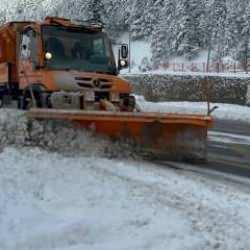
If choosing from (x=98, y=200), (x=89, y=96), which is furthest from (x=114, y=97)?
(x=98, y=200)

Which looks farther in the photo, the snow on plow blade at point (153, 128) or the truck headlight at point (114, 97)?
the truck headlight at point (114, 97)

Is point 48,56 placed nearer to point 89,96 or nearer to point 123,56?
point 89,96

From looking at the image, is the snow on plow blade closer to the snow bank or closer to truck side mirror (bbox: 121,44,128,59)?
truck side mirror (bbox: 121,44,128,59)

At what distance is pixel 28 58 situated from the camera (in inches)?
476

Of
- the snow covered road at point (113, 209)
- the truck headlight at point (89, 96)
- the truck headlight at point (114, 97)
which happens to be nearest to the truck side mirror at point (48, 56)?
the truck headlight at point (89, 96)

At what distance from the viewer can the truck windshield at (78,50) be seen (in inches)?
462

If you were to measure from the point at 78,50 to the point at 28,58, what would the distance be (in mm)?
1001

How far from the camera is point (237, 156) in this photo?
10.9m

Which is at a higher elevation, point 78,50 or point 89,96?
point 78,50

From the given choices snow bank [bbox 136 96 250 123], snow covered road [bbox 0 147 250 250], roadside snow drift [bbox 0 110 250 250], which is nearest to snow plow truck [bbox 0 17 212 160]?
roadside snow drift [bbox 0 110 250 250]

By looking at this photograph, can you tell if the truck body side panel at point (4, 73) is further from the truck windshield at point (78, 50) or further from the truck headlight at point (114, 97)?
the truck headlight at point (114, 97)

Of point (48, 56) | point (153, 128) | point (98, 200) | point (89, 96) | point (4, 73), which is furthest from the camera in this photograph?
point (4, 73)

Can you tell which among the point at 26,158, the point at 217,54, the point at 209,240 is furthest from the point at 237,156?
the point at 217,54

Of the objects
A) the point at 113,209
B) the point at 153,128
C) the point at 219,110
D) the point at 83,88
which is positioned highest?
the point at 83,88
